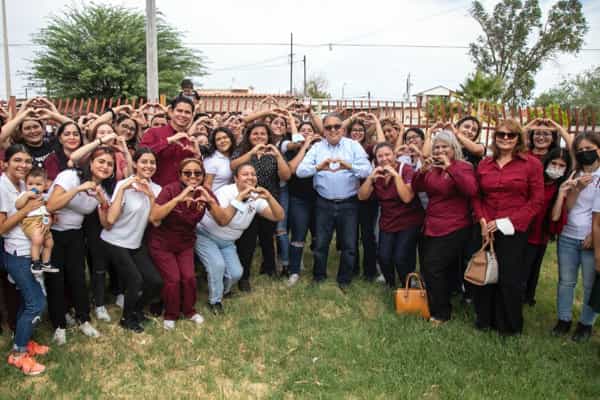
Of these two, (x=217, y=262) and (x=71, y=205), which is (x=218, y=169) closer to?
(x=217, y=262)

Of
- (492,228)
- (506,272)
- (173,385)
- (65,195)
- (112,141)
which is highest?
(112,141)

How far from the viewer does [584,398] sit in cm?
358

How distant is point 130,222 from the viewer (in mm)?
4566

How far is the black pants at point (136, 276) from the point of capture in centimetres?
456

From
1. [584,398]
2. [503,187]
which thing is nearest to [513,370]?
[584,398]

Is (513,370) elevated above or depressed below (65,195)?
below

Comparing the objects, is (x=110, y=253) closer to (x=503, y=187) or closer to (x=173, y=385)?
(x=173, y=385)

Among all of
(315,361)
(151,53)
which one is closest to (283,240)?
(315,361)

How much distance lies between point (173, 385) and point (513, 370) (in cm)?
279

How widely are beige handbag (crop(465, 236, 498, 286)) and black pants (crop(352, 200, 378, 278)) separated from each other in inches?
72.8

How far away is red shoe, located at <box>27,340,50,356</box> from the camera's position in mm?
4055

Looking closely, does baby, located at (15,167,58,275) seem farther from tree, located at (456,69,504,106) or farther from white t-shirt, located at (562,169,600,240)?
tree, located at (456,69,504,106)

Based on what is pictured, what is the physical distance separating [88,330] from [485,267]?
3.77m

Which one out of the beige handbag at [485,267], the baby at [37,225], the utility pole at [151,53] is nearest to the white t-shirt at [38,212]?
the baby at [37,225]
